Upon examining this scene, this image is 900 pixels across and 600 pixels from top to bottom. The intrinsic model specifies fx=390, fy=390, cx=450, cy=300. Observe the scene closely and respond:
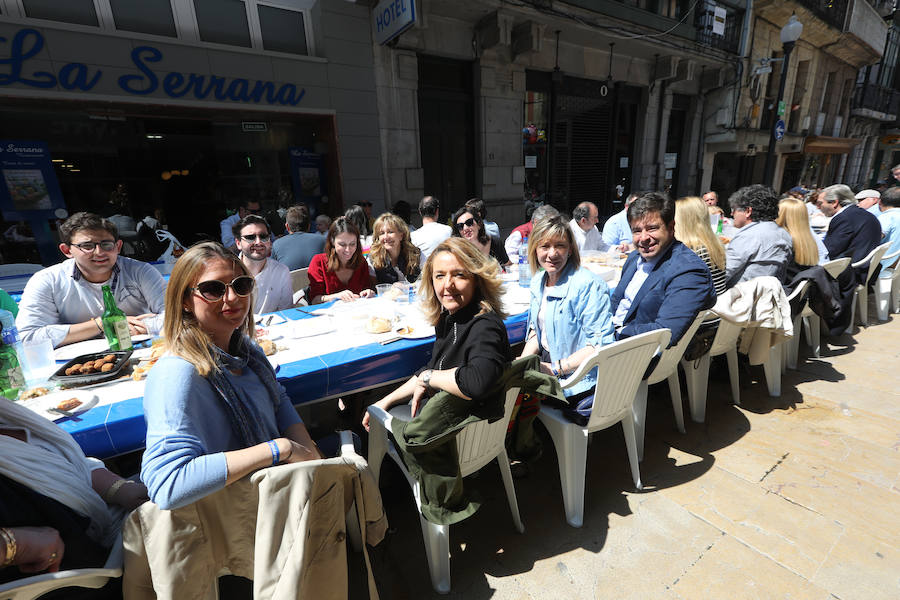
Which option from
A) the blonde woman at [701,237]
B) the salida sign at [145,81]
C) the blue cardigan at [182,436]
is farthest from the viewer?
the salida sign at [145,81]

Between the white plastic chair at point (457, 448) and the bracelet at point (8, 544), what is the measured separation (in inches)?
47.8

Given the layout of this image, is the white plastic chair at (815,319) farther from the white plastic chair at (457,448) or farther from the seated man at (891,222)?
the white plastic chair at (457,448)

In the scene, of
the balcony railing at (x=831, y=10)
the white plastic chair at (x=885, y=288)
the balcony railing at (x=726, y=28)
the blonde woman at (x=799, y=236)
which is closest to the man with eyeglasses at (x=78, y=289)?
the blonde woman at (x=799, y=236)

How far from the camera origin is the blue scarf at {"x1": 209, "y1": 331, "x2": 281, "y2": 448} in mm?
1396

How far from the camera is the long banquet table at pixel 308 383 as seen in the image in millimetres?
1579

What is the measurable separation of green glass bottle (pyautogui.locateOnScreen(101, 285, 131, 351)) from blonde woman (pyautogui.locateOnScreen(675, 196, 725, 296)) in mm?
3727

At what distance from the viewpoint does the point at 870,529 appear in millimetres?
2098

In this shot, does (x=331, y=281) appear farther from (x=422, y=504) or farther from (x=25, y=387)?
(x=422, y=504)

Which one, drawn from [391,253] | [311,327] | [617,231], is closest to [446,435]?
[311,327]

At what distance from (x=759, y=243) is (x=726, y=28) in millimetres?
13989

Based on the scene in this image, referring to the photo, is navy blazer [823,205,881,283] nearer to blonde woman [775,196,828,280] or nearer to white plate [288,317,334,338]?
blonde woman [775,196,828,280]

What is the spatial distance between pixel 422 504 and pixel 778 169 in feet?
75.7

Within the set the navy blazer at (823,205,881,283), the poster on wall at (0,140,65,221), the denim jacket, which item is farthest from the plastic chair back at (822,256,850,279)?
the poster on wall at (0,140,65,221)

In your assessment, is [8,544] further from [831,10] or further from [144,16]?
[831,10]
